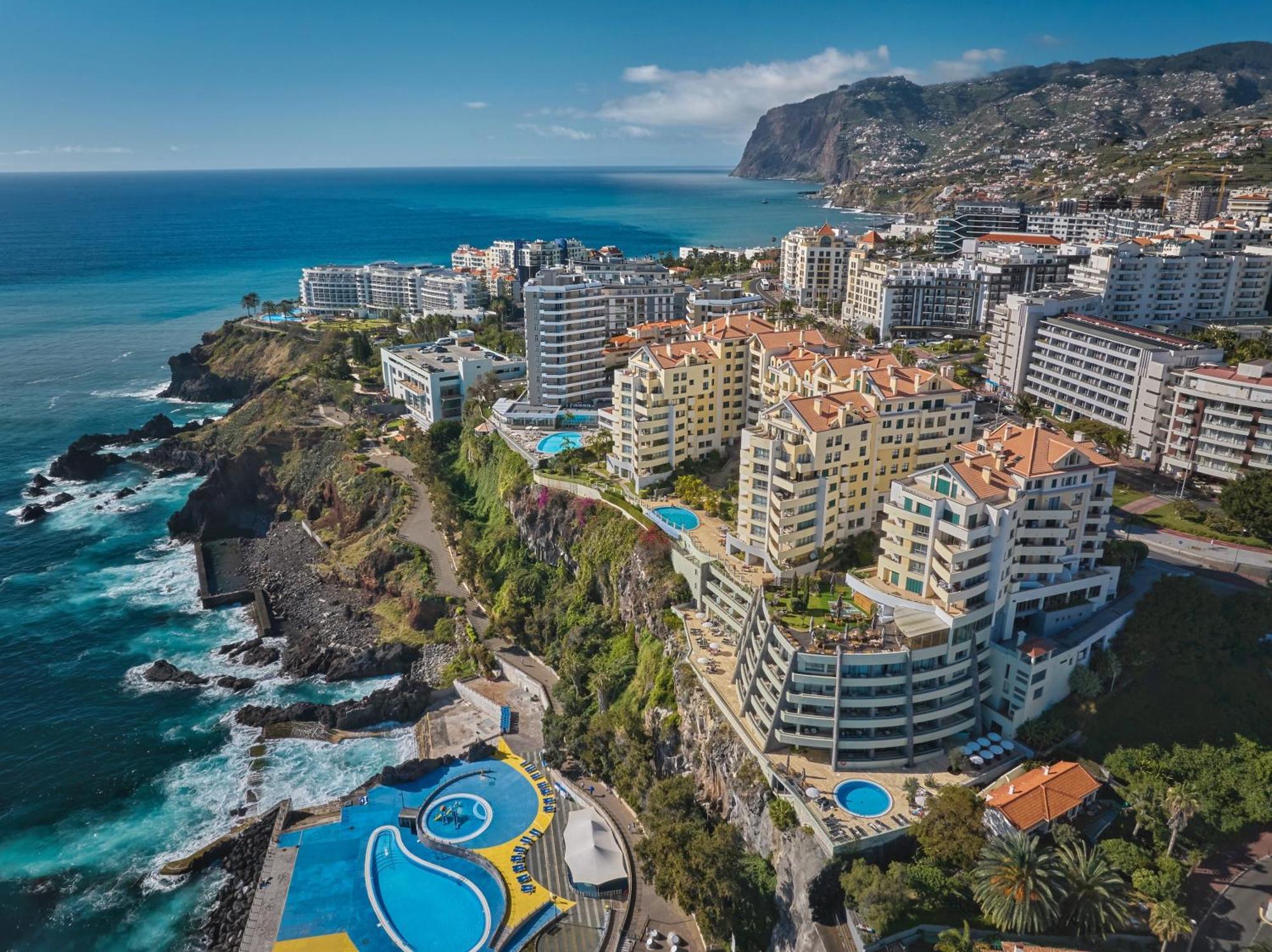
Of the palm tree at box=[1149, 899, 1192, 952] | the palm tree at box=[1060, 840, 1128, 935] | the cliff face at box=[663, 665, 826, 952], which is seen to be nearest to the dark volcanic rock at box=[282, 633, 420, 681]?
the cliff face at box=[663, 665, 826, 952]

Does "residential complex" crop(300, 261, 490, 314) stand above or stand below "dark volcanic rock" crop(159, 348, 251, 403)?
above

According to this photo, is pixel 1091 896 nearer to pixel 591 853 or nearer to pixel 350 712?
pixel 591 853

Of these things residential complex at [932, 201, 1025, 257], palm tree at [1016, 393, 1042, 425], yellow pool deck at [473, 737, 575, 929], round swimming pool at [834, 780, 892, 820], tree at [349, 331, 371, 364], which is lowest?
yellow pool deck at [473, 737, 575, 929]

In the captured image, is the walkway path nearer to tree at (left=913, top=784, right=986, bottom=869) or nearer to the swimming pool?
the swimming pool

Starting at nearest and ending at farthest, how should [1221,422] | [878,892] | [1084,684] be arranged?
[878,892] → [1084,684] → [1221,422]

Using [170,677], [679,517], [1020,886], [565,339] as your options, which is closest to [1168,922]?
[1020,886]
